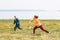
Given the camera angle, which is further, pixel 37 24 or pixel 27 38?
pixel 37 24

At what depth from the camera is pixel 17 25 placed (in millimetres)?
23438

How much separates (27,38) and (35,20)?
7.69ft

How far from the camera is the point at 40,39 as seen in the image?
1681cm

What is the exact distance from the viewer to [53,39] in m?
16.6

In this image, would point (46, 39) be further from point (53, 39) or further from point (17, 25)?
point (17, 25)

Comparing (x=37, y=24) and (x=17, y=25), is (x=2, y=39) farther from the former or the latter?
(x=17, y=25)

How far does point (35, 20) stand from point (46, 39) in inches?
123

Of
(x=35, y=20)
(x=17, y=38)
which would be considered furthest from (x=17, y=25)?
(x=17, y=38)

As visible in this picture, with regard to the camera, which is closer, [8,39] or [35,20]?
[8,39]

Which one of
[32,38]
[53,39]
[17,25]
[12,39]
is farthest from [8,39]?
[17,25]

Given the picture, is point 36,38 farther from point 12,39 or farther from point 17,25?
point 17,25

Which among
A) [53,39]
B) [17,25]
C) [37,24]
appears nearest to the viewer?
A: [53,39]

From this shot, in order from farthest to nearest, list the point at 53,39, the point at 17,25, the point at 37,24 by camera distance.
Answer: the point at 17,25
the point at 37,24
the point at 53,39

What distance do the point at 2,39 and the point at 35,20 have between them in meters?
3.36
